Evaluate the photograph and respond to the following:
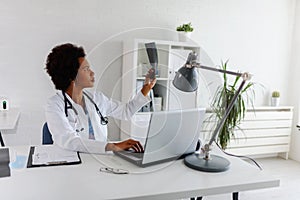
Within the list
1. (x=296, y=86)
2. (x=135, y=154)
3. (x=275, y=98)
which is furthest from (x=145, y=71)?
(x=296, y=86)

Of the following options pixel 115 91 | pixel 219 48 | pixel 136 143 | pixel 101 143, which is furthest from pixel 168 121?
pixel 219 48

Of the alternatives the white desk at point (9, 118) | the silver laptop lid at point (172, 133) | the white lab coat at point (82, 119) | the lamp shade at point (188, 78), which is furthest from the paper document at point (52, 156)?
the white desk at point (9, 118)

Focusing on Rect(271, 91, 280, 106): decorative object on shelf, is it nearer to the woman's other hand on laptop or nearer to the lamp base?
the lamp base

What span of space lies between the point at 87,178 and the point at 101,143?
32 cm

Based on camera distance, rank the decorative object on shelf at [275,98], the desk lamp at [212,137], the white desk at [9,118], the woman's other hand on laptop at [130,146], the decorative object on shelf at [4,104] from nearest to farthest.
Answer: the desk lamp at [212,137] < the woman's other hand on laptop at [130,146] < the white desk at [9,118] < the decorative object on shelf at [4,104] < the decorative object on shelf at [275,98]

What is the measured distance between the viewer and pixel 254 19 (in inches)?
156

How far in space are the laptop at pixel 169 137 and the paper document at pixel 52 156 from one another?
0.23 meters

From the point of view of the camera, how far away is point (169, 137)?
141cm

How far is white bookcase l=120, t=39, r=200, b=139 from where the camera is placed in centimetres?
241

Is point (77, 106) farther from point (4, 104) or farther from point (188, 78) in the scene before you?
point (4, 104)

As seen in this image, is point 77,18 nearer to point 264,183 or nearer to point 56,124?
point 56,124

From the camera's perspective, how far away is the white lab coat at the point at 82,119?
161cm

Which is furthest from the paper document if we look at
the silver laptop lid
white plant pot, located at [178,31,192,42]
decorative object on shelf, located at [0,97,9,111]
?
white plant pot, located at [178,31,192,42]

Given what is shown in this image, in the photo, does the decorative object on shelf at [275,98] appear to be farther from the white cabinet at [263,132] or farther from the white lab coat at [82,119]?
the white lab coat at [82,119]
